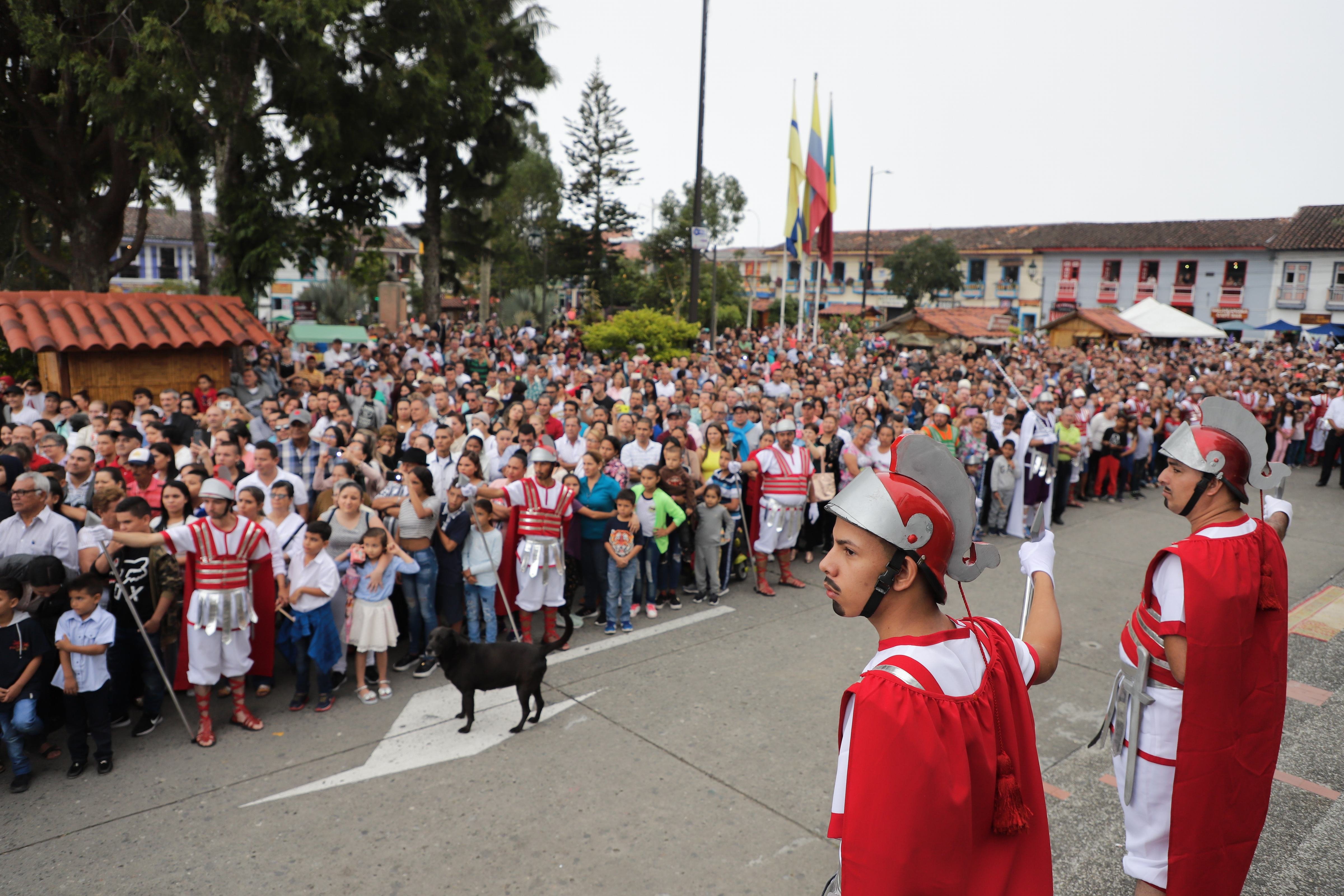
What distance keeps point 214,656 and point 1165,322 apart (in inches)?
1308

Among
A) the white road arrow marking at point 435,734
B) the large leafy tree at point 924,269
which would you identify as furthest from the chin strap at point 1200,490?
the large leafy tree at point 924,269

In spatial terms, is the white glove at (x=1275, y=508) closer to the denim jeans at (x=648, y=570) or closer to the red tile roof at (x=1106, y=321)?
the denim jeans at (x=648, y=570)

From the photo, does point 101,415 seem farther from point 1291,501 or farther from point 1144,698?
point 1291,501

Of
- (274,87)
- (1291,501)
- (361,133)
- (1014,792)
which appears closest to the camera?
(1014,792)

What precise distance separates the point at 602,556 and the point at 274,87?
484 inches

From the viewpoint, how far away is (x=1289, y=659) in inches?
258

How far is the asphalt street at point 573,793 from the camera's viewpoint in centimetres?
389

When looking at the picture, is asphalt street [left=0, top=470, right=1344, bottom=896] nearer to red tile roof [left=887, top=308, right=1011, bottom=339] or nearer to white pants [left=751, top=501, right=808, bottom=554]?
white pants [left=751, top=501, right=808, bottom=554]

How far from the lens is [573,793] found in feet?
15.1

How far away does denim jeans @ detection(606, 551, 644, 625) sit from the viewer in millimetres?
7074

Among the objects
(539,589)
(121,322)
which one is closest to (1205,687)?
(539,589)

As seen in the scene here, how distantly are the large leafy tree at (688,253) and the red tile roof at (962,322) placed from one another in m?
8.97

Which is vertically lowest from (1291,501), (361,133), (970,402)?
(1291,501)

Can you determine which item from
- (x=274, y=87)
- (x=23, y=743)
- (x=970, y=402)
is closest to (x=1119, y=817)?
(x=23, y=743)
